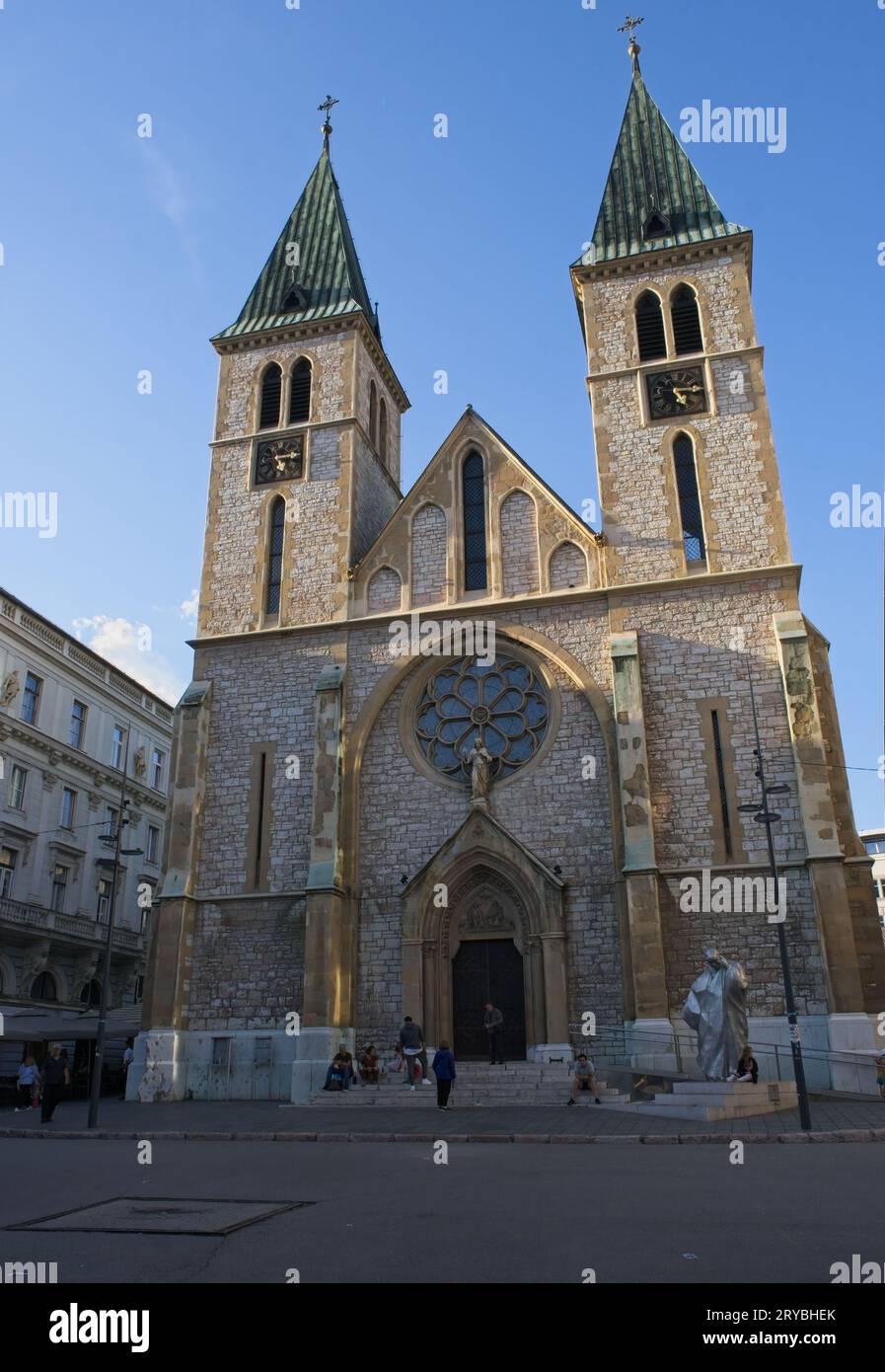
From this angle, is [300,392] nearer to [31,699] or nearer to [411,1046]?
[31,699]

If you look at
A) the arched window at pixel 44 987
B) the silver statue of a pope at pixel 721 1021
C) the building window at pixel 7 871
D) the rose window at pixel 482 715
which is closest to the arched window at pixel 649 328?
the rose window at pixel 482 715

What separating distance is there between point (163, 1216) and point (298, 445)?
81.8ft

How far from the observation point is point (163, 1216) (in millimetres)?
7555

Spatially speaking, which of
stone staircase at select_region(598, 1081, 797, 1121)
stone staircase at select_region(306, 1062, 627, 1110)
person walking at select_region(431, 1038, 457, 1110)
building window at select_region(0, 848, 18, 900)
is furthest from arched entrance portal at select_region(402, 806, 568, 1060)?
building window at select_region(0, 848, 18, 900)

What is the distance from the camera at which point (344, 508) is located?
92.6ft

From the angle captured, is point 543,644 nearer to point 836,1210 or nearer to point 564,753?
point 564,753

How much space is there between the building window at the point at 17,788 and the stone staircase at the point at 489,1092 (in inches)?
697

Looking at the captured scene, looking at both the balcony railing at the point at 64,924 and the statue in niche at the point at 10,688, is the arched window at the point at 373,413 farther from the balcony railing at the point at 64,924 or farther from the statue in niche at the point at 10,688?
the balcony railing at the point at 64,924

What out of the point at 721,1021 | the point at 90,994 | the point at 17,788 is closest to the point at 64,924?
the point at 90,994

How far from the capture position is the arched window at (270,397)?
30875 millimetres

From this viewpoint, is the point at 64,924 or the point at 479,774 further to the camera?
the point at 64,924

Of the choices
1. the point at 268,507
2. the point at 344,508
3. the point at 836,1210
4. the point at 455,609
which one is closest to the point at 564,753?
the point at 455,609

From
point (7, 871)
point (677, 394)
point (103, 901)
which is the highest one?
point (677, 394)
